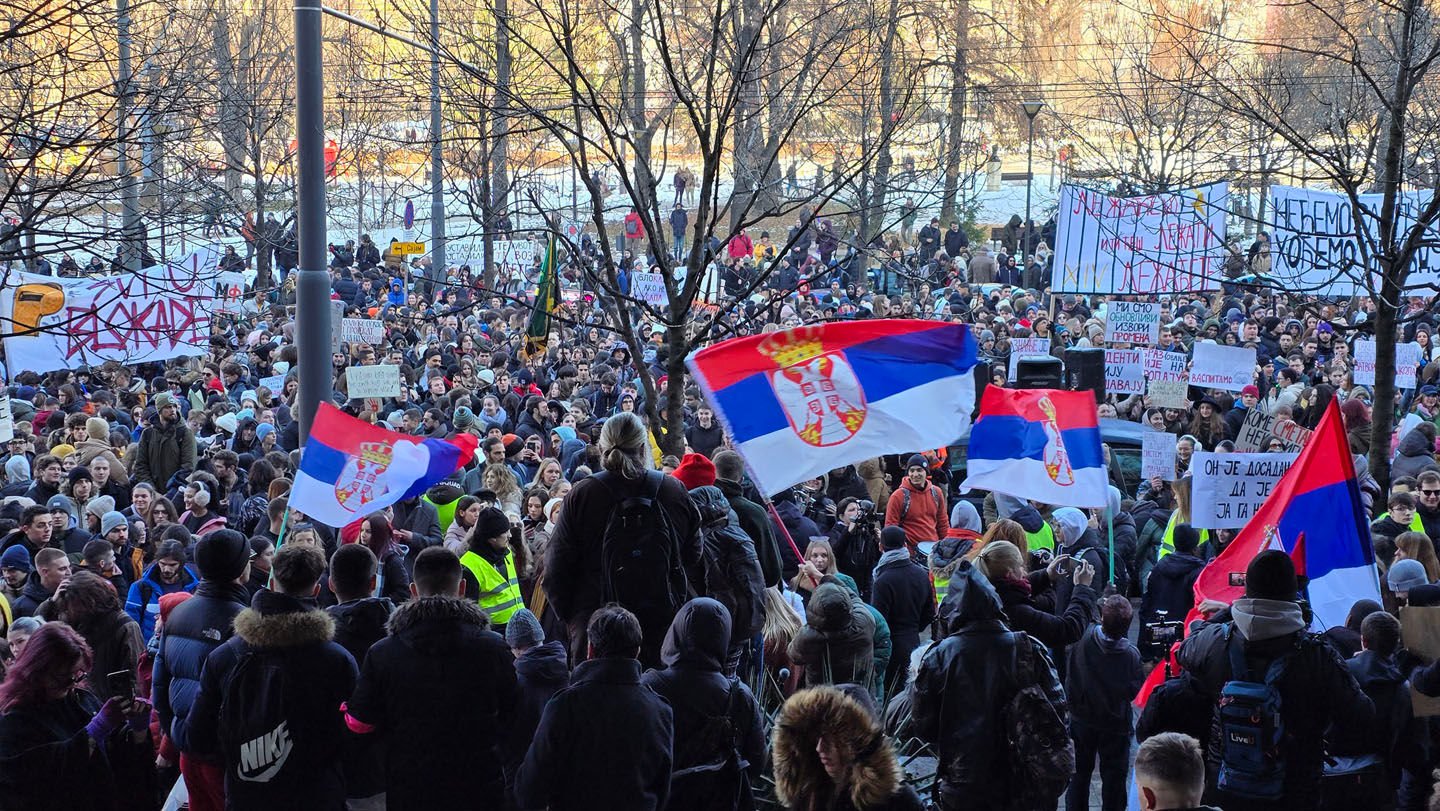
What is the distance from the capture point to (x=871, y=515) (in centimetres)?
1070

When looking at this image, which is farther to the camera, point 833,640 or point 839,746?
point 833,640

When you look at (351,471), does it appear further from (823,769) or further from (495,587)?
(823,769)

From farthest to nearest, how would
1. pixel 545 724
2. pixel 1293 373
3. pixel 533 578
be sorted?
pixel 1293 373 → pixel 533 578 → pixel 545 724

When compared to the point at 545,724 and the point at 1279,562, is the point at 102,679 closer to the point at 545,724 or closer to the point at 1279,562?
the point at 545,724

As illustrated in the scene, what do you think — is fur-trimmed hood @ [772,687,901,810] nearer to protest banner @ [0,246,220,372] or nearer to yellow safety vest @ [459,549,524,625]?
yellow safety vest @ [459,549,524,625]

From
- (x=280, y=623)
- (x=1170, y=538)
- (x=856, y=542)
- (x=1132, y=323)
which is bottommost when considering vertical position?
(x=856, y=542)

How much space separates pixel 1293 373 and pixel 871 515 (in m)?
7.69

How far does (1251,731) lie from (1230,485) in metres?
3.37

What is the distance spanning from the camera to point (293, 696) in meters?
5.19

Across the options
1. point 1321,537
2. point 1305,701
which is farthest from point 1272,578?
point 1321,537

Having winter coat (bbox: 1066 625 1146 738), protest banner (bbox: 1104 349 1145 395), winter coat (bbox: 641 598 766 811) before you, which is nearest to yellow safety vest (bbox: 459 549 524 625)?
winter coat (bbox: 641 598 766 811)

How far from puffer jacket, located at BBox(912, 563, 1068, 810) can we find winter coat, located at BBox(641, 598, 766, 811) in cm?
70

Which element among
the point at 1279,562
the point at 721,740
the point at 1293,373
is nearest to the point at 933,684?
the point at 721,740

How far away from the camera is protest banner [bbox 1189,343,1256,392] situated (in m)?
15.6
